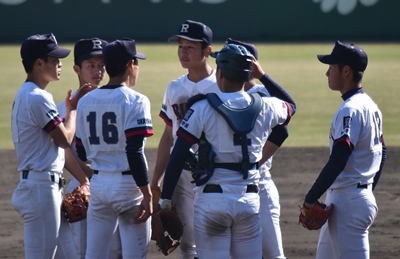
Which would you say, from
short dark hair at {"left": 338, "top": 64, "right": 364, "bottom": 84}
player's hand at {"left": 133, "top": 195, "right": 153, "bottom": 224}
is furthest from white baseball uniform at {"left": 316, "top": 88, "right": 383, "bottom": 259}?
player's hand at {"left": 133, "top": 195, "right": 153, "bottom": 224}

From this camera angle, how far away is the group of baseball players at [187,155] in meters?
4.50

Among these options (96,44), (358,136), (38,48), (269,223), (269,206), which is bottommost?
(269,223)

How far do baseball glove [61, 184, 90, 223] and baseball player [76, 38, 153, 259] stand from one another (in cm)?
32

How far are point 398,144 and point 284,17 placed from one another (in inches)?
758

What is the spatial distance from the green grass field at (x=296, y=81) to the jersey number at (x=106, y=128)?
684 cm

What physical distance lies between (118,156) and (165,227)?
609 millimetres

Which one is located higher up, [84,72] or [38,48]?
[38,48]

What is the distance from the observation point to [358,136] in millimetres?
4832

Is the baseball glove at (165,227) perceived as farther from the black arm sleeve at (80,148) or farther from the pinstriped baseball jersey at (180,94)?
the pinstriped baseball jersey at (180,94)

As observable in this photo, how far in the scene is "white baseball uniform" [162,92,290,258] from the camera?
446cm

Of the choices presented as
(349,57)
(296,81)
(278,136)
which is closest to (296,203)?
(278,136)

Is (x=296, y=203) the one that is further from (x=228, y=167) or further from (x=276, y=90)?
(x=228, y=167)

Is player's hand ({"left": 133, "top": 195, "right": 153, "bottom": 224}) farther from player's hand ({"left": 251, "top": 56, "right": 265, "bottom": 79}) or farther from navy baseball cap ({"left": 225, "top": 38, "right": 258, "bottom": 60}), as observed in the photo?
navy baseball cap ({"left": 225, "top": 38, "right": 258, "bottom": 60})

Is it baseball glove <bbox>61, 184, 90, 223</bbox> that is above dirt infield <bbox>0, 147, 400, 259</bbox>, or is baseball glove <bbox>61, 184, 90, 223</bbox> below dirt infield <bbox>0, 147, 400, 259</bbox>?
above
